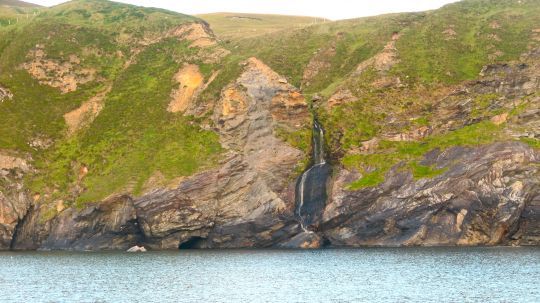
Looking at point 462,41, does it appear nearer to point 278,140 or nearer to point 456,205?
point 278,140

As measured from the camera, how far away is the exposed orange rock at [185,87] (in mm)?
148500

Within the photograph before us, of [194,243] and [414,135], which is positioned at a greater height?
[414,135]

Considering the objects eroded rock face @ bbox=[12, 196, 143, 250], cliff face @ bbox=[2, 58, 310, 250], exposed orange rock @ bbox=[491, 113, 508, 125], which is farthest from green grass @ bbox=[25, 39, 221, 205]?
exposed orange rock @ bbox=[491, 113, 508, 125]

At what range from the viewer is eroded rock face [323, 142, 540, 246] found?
360 feet

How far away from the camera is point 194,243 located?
12644cm

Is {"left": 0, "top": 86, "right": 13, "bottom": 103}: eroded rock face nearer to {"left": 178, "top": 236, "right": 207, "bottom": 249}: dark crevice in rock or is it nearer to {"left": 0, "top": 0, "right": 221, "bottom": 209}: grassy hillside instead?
{"left": 0, "top": 0, "right": 221, "bottom": 209}: grassy hillside

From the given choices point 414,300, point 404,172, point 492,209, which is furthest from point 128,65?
point 414,300

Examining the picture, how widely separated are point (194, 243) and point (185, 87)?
40.2 meters

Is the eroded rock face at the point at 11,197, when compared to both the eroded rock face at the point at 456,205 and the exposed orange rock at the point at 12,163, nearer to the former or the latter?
the exposed orange rock at the point at 12,163

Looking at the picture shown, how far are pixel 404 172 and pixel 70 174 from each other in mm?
60234

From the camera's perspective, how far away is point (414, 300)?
59.7 metres

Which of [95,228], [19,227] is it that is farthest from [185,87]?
[19,227]

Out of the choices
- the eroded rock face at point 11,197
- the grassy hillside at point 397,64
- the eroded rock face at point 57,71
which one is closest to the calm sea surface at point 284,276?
the eroded rock face at point 11,197

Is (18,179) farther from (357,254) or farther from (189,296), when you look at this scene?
(189,296)
